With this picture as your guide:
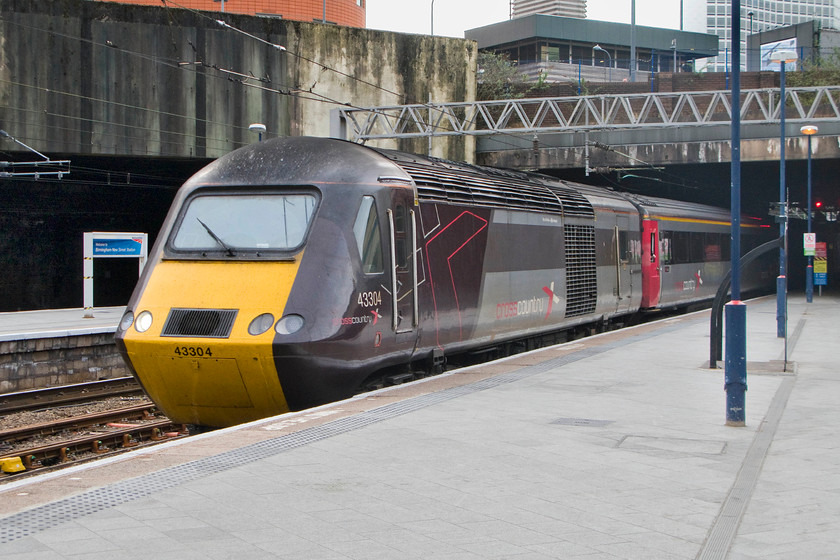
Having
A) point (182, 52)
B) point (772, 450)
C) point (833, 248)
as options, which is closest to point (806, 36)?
point (833, 248)

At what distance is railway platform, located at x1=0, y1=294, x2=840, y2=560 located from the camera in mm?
5359

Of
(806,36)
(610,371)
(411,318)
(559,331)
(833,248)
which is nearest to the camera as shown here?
(411,318)

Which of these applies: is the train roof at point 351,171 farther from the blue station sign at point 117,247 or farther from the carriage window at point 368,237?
the blue station sign at point 117,247

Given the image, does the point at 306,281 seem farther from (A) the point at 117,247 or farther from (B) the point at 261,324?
(A) the point at 117,247

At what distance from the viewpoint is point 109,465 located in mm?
7203

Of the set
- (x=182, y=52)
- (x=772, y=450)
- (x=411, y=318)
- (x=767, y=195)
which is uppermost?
(x=182, y=52)

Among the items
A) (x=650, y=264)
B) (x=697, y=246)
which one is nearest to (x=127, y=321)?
(x=650, y=264)

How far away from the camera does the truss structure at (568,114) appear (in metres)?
24.5

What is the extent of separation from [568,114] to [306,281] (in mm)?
28415

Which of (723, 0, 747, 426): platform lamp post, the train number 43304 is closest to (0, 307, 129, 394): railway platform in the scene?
the train number 43304

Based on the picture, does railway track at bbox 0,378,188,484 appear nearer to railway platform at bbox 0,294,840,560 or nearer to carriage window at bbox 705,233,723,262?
railway platform at bbox 0,294,840,560

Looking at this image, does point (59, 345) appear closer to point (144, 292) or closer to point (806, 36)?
point (144, 292)

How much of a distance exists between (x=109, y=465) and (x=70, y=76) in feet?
71.2

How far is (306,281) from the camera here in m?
9.83
